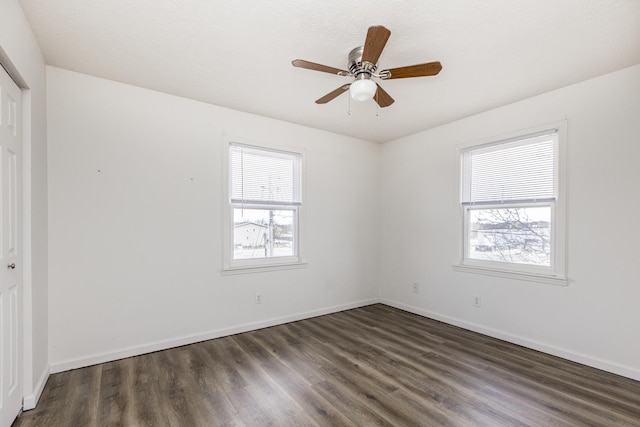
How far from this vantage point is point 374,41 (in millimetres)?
1777

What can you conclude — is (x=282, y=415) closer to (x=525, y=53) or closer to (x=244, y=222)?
(x=244, y=222)

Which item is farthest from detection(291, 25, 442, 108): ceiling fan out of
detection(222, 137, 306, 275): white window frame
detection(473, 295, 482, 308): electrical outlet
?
detection(473, 295, 482, 308): electrical outlet

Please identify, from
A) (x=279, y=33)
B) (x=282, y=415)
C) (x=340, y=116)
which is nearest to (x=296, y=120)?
(x=340, y=116)

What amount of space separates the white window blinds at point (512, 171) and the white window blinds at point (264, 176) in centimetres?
213

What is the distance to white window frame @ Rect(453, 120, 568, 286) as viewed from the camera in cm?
293

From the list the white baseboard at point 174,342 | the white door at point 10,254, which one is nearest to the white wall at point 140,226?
the white baseboard at point 174,342

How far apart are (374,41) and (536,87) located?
81.8 inches

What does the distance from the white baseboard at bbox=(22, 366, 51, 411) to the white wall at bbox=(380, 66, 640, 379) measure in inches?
156

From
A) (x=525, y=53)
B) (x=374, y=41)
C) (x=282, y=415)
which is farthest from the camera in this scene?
(x=525, y=53)

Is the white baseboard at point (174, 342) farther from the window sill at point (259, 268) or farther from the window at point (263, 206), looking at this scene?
the window at point (263, 206)

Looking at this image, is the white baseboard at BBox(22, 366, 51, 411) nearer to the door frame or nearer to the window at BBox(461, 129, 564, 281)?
the door frame

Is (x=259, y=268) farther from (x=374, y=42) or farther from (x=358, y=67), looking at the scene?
(x=374, y=42)

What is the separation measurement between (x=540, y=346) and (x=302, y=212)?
9.56ft

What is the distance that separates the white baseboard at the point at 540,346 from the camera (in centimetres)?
257
